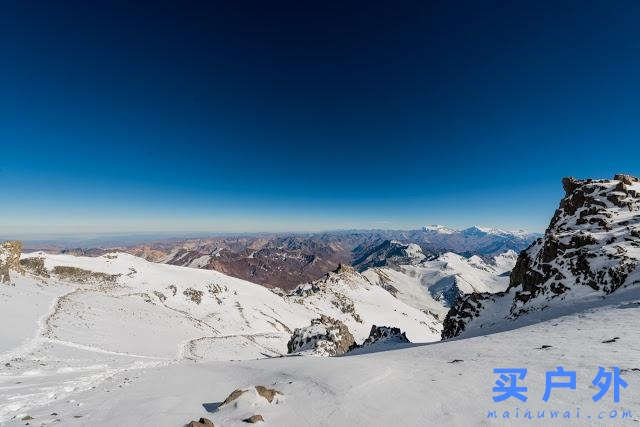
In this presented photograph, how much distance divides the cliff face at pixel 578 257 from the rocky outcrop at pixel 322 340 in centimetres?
2302

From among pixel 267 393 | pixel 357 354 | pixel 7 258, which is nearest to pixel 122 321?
pixel 7 258

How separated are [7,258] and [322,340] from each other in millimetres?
61966

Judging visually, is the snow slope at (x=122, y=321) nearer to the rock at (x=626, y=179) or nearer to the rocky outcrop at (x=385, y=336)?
the rocky outcrop at (x=385, y=336)

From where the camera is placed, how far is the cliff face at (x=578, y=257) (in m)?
28.1

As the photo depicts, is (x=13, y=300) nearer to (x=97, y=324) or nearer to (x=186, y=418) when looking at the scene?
(x=97, y=324)

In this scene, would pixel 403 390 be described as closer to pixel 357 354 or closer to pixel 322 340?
pixel 357 354

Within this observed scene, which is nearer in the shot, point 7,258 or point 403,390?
point 403,390

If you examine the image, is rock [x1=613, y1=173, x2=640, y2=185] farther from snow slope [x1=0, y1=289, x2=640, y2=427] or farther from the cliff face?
snow slope [x1=0, y1=289, x2=640, y2=427]

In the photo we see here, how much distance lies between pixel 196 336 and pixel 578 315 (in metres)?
65.8

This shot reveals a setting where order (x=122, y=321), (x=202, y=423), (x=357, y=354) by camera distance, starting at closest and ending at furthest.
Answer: (x=202, y=423), (x=357, y=354), (x=122, y=321)

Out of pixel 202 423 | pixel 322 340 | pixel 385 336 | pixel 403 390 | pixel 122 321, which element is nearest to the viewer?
pixel 202 423

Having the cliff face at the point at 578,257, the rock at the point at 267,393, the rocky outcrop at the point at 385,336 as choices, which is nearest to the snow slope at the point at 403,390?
the rock at the point at 267,393

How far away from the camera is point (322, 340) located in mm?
60688

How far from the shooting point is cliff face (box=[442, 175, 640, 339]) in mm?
28109
